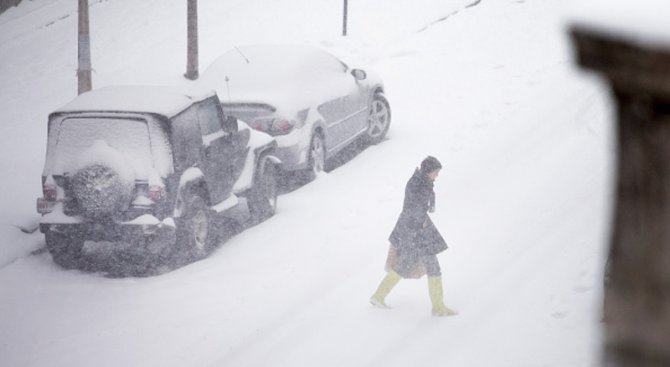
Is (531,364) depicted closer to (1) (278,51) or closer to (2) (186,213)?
(2) (186,213)

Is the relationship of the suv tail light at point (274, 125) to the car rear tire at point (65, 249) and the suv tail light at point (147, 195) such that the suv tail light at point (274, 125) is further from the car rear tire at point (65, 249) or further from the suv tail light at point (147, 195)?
the car rear tire at point (65, 249)

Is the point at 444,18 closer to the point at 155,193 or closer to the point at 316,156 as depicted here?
the point at 316,156

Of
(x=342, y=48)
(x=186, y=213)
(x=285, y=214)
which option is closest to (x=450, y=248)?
(x=285, y=214)

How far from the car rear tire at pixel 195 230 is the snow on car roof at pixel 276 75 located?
7.70 feet

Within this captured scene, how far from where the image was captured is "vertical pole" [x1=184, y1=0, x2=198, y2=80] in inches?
669

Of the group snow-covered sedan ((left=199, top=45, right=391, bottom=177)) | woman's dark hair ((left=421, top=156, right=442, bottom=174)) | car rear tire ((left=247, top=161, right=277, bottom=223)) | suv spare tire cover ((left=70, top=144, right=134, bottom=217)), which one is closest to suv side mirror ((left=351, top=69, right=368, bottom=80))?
snow-covered sedan ((left=199, top=45, right=391, bottom=177))

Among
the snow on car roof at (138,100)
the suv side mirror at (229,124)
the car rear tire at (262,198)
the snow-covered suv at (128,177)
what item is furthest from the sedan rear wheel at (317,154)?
the snow-covered suv at (128,177)

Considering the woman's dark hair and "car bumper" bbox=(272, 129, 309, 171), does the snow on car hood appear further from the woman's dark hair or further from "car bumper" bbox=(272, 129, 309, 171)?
the woman's dark hair

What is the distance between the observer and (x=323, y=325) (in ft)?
25.9

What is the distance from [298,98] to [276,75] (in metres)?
0.56

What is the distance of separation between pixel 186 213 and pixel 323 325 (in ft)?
8.17

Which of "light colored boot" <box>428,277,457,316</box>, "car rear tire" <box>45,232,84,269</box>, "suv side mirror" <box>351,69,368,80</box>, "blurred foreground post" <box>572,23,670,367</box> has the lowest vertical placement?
"car rear tire" <box>45,232,84,269</box>

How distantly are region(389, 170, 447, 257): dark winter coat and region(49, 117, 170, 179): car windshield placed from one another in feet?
9.30

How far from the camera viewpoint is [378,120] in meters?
14.4
